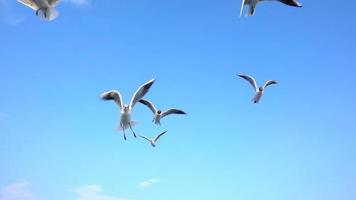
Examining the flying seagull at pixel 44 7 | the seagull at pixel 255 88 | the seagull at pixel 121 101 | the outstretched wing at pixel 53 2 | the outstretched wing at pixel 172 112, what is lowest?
the seagull at pixel 121 101

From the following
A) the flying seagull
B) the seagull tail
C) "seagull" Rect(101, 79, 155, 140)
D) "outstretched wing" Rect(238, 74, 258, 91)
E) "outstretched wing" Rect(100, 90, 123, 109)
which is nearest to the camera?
the seagull tail

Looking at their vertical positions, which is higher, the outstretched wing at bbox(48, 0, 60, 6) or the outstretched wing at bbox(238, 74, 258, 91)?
the outstretched wing at bbox(238, 74, 258, 91)

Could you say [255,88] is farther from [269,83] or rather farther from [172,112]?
[172,112]

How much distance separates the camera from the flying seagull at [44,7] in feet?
53.0

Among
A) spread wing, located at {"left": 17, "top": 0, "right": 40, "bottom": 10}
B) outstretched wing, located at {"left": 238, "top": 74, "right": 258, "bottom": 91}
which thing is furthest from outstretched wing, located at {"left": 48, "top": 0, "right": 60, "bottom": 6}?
outstretched wing, located at {"left": 238, "top": 74, "right": 258, "bottom": 91}

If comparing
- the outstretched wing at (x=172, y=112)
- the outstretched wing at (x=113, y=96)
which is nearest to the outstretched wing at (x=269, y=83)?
the outstretched wing at (x=172, y=112)

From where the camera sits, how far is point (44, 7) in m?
16.3

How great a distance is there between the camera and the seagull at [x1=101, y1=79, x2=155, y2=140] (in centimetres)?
1856

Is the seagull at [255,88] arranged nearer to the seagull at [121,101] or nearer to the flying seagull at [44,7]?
the seagull at [121,101]

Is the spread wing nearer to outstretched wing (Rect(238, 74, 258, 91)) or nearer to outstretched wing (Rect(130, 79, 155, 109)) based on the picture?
outstretched wing (Rect(130, 79, 155, 109))

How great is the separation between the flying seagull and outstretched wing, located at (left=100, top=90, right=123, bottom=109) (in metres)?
3.62

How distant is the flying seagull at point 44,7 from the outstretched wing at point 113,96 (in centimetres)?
362

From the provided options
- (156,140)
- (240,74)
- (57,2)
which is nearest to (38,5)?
(57,2)

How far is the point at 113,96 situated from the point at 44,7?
4.28m
